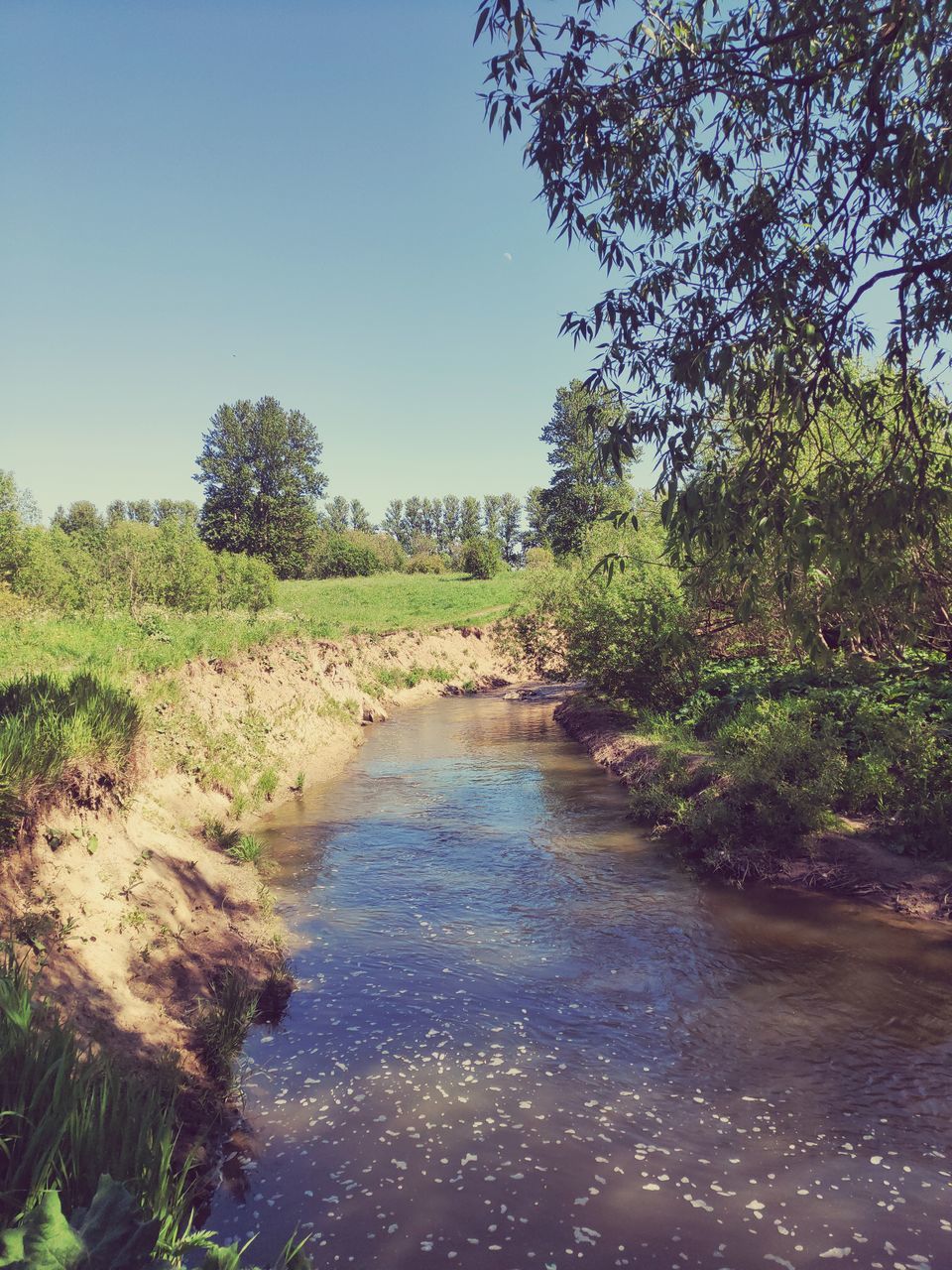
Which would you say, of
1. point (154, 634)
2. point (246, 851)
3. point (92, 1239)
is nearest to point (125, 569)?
point (154, 634)

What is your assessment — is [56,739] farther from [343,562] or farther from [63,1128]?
[343,562]

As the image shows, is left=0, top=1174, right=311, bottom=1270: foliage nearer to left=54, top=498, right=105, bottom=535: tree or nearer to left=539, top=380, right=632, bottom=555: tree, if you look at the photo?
left=539, top=380, right=632, bottom=555: tree

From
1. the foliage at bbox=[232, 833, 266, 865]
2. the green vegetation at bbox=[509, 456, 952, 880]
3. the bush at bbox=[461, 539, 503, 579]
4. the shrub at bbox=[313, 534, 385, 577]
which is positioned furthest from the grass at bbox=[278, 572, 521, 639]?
the foliage at bbox=[232, 833, 266, 865]

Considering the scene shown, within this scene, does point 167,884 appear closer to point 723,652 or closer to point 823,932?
point 823,932

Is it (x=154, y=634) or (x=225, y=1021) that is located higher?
(x=154, y=634)

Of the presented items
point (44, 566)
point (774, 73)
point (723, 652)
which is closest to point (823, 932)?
point (774, 73)

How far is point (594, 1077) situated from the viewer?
6152 millimetres

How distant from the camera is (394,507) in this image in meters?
174

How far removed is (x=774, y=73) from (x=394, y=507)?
171 metres

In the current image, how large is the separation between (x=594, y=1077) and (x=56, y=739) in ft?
19.4

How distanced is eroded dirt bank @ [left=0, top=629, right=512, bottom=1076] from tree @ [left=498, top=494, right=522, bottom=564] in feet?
424

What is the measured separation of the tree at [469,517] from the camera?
15275cm

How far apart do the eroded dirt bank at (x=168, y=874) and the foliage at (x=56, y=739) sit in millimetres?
299

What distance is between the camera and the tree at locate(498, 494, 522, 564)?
148 meters
